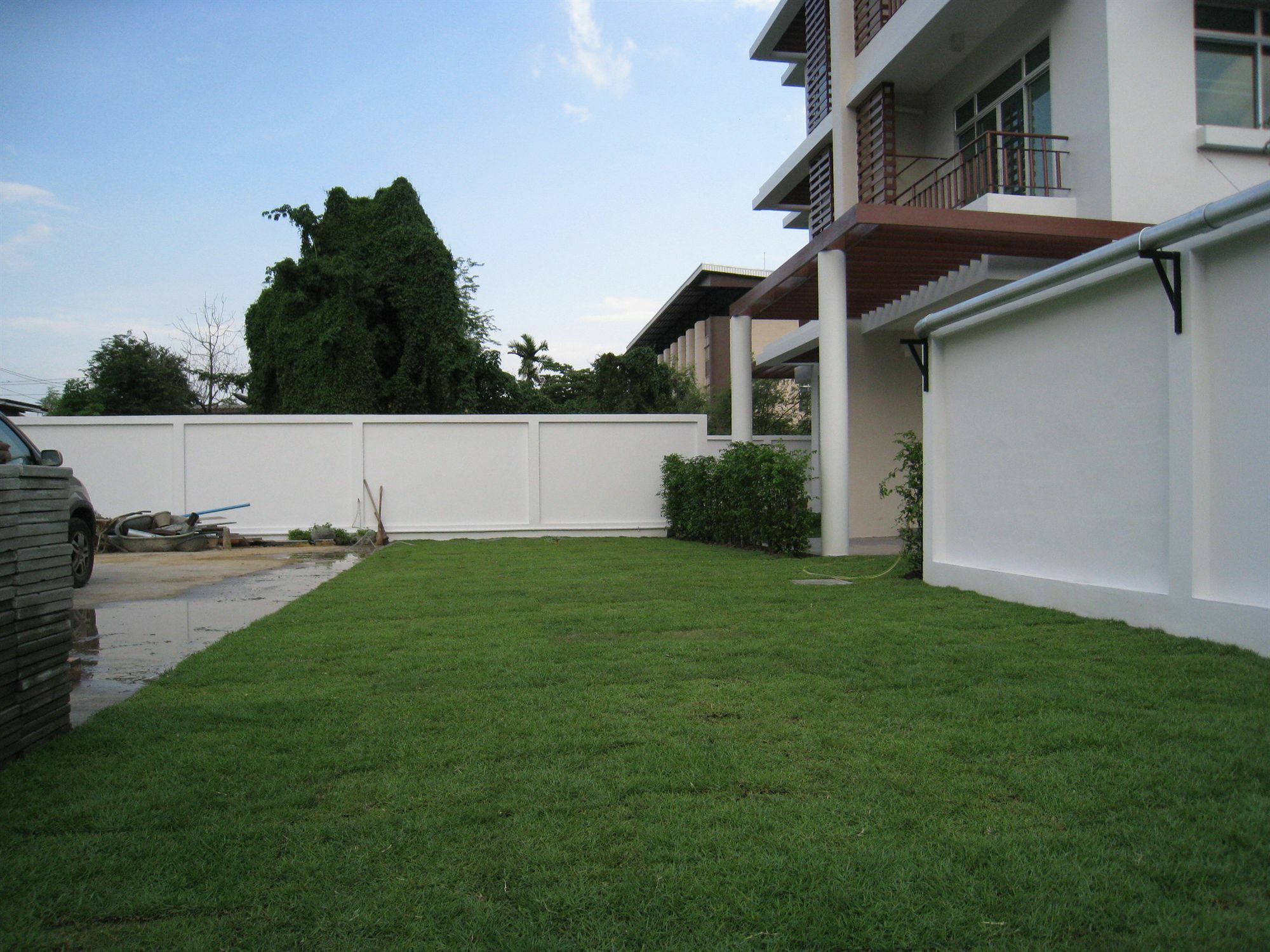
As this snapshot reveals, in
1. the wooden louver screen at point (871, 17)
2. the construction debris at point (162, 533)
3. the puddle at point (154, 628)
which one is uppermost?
the wooden louver screen at point (871, 17)

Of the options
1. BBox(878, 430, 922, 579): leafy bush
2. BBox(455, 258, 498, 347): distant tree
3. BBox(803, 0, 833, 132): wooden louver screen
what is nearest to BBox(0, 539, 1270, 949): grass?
BBox(878, 430, 922, 579): leafy bush

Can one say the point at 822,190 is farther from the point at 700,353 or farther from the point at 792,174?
the point at 700,353

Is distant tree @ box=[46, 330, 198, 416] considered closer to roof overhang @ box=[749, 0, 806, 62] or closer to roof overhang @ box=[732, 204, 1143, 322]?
roof overhang @ box=[749, 0, 806, 62]

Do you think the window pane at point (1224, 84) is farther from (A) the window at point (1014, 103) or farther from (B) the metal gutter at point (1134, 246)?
(B) the metal gutter at point (1134, 246)

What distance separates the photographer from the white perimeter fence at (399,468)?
14570 mm

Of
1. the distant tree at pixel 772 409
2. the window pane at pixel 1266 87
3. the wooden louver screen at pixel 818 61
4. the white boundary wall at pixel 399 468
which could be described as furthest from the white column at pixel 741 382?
the distant tree at pixel 772 409

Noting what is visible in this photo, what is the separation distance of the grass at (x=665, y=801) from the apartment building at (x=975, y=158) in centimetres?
457

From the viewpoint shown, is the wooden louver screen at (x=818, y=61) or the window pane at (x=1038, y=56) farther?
the wooden louver screen at (x=818, y=61)

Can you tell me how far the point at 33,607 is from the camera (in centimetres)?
340

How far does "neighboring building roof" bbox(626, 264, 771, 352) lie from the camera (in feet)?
123

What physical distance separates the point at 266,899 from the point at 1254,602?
4.80 metres

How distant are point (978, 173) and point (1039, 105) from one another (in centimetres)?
106

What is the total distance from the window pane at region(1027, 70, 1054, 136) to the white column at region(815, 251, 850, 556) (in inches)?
126

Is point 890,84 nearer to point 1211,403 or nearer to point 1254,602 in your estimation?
point 1211,403
